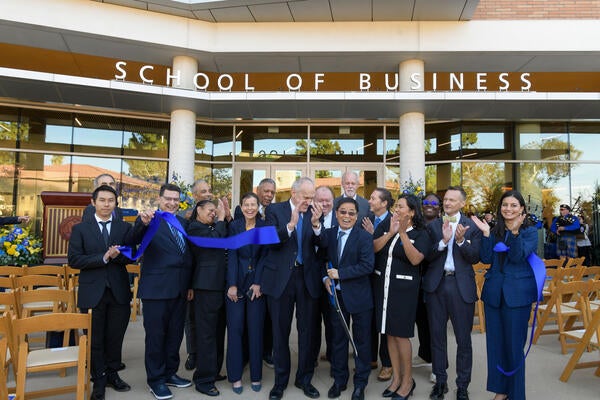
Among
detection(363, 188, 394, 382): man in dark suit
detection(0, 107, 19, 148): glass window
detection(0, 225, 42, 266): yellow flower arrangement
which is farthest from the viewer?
detection(0, 107, 19, 148): glass window

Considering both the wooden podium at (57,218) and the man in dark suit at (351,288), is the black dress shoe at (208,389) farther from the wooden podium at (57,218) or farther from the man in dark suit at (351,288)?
the wooden podium at (57,218)

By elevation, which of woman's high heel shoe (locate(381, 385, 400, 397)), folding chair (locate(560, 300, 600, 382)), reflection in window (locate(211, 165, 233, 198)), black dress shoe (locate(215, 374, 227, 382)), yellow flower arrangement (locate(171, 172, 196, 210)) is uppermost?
reflection in window (locate(211, 165, 233, 198))

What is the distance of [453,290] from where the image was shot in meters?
3.85

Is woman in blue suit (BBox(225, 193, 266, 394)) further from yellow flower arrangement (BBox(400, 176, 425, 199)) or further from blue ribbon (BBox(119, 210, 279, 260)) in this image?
yellow flower arrangement (BBox(400, 176, 425, 199))

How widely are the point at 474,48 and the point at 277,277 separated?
30.5ft

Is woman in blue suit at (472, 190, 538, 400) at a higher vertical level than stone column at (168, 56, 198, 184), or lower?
lower

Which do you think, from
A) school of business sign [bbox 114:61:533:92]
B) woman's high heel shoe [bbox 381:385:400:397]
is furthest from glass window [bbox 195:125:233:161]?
woman's high heel shoe [bbox 381:385:400:397]

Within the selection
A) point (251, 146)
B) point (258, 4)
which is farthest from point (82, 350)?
point (251, 146)

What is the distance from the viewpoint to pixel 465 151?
518 inches

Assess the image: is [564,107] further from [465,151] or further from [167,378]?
[167,378]

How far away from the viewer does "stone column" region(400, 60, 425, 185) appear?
11.0 meters

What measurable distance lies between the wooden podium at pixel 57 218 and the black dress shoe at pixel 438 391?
5.79m

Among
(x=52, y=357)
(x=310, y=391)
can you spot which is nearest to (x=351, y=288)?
(x=310, y=391)

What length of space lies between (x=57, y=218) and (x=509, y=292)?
21.9ft
